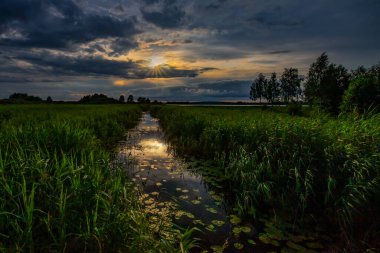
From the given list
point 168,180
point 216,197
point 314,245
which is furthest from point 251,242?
point 168,180

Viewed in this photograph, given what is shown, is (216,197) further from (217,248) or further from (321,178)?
(321,178)

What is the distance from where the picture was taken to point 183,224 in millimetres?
5410

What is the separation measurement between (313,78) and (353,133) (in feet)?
254

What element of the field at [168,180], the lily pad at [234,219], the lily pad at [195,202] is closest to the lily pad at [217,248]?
the field at [168,180]

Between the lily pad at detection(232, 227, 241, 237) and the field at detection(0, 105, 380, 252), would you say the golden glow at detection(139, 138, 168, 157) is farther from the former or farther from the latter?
the lily pad at detection(232, 227, 241, 237)

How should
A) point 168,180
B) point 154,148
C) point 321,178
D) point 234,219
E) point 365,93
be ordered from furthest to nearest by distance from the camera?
point 365,93, point 154,148, point 168,180, point 321,178, point 234,219

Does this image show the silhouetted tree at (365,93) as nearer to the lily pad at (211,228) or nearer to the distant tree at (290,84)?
the lily pad at (211,228)

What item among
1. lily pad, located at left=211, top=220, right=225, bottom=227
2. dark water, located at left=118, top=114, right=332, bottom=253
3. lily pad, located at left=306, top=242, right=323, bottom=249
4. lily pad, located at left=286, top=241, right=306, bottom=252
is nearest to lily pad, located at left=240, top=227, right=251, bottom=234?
dark water, located at left=118, top=114, right=332, bottom=253

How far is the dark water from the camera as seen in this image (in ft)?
15.5

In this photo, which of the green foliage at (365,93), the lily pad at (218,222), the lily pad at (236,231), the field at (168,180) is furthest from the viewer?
the green foliage at (365,93)

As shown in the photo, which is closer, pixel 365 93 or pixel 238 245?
pixel 238 245

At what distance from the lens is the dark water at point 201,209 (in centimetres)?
472

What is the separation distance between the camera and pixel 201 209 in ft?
20.7

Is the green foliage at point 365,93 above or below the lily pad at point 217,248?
above
